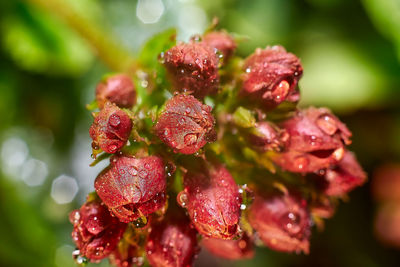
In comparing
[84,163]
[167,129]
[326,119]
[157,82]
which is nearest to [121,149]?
[167,129]

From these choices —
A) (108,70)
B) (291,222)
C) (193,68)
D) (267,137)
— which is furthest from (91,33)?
(291,222)

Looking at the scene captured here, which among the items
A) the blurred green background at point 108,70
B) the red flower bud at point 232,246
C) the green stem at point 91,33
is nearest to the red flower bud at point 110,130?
the red flower bud at point 232,246

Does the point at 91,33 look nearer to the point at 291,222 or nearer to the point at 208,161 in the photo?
the point at 208,161

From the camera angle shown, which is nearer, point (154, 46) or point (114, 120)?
point (114, 120)

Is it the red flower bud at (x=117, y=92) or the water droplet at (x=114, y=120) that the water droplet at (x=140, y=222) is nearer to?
the water droplet at (x=114, y=120)

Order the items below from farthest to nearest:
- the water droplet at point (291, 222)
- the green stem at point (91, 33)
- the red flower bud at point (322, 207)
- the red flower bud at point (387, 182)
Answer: the red flower bud at point (387, 182), the green stem at point (91, 33), the red flower bud at point (322, 207), the water droplet at point (291, 222)

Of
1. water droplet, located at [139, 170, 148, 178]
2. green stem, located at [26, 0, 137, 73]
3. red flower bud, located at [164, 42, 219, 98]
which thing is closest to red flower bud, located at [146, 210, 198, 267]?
water droplet, located at [139, 170, 148, 178]
